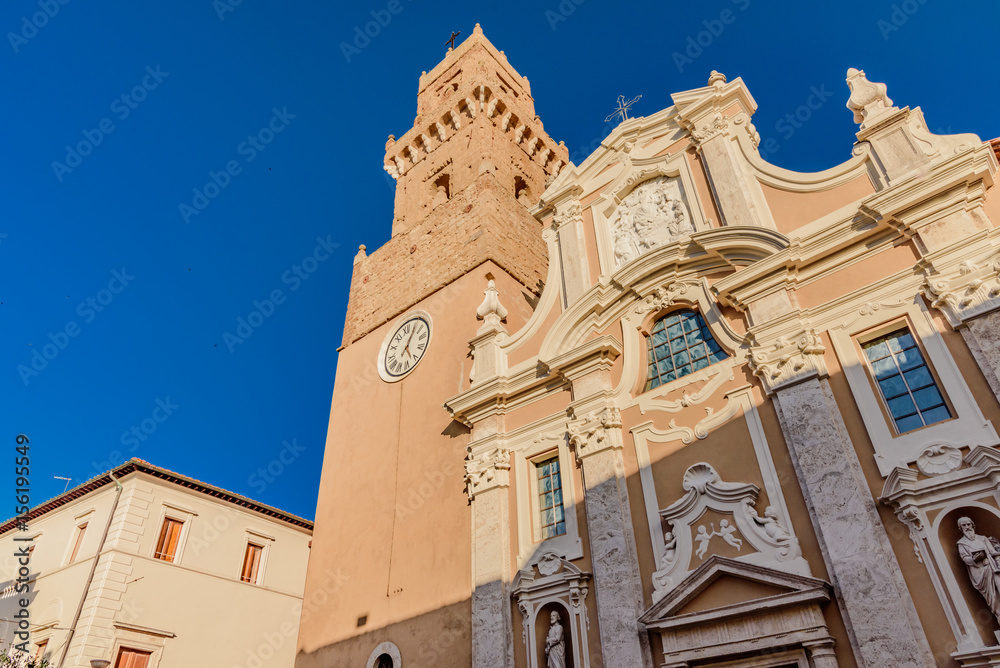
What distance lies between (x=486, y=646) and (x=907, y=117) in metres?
10.0

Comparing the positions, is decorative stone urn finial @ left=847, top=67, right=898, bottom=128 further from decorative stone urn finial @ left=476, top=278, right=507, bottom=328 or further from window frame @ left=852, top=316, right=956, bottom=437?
decorative stone urn finial @ left=476, top=278, right=507, bottom=328

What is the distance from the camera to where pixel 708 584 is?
8508 mm

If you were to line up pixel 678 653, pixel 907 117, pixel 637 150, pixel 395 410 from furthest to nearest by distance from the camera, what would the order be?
pixel 395 410 < pixel 637 150 < pixel 907 117 < pixel 678 653

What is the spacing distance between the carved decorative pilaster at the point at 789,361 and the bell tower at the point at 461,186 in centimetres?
728

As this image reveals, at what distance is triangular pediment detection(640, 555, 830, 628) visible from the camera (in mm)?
7715

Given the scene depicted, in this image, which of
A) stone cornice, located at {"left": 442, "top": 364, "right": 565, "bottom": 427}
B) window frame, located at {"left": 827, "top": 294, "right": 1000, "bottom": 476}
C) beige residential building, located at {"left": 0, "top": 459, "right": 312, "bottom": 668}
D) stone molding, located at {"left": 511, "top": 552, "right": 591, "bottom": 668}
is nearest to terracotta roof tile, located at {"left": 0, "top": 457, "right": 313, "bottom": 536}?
beige residential building, located at {"left": 0, "top": 459, "right": 312, "bottom": 668}

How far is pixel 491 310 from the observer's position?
13.8 metres

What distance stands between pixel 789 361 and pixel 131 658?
49.4 feet

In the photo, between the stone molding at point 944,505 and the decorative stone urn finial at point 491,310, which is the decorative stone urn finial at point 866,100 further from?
the decorative stone urn finial at point 491,310

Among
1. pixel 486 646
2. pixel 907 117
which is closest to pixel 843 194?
pixel 907 117

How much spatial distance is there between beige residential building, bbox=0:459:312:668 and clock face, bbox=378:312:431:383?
6626 mm

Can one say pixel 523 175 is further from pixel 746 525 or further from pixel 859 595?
pixel 859 595

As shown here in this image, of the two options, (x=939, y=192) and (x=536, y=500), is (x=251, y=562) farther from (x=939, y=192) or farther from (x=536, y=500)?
(x=939, y=192)

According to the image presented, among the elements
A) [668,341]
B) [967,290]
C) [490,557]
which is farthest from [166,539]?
[967,290]
